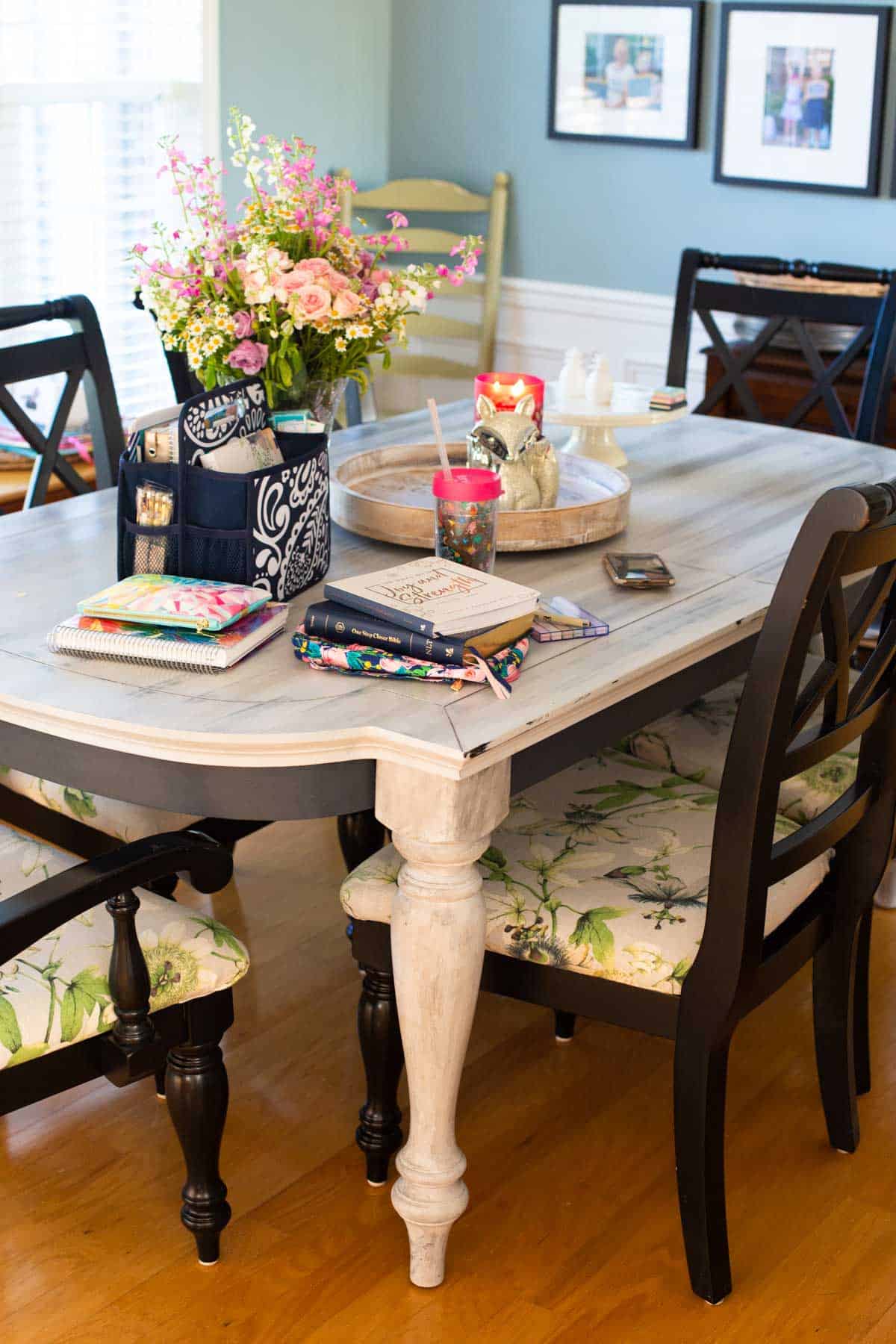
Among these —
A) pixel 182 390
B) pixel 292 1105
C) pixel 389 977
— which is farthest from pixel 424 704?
pixel 182 390

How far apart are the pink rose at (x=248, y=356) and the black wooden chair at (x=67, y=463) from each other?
0.51 meters

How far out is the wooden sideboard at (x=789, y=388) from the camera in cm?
334

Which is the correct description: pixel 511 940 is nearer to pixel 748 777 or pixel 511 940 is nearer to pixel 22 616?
pixel 748 777

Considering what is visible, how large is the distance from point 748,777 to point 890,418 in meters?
2.02

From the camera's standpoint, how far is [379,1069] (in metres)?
1.88

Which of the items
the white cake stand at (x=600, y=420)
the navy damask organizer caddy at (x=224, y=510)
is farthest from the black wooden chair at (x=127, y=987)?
the white cake stand at (x=600, y=420)

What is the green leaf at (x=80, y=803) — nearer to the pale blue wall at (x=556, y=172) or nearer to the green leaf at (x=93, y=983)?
the green leaf at (x=93, y=983)

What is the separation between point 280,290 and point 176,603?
22.7 inches

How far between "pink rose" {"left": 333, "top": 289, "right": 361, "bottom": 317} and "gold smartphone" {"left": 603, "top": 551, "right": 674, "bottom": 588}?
493 mm

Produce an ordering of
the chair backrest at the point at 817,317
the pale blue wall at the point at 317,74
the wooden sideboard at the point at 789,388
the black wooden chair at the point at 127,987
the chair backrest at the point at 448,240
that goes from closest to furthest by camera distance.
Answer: the black wooden chair at the point at 127,987 < the chair backrest at the point at 817,317 < the wooden sideboard at the point at 789,388 < the pale blue wall at the point at 317,74 < the chair backrest at the point at 448,240

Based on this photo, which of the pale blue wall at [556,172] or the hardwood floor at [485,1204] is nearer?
the hardwood floor at [485,1204]

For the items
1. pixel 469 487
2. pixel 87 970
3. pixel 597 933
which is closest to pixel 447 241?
pixel 469 487

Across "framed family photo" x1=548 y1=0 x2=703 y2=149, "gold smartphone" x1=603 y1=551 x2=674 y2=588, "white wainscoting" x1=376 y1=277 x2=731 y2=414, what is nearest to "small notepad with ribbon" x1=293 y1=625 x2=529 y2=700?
"gold smartphone" x1=603 y1=551 x2=674 y2=588

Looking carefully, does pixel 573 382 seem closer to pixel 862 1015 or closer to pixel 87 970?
pixel 862 1015
